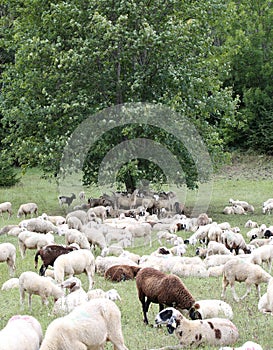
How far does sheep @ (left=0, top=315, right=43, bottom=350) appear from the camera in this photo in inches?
291

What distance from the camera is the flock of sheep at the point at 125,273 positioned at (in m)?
7.81

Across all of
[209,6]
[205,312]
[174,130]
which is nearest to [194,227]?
[174,130]

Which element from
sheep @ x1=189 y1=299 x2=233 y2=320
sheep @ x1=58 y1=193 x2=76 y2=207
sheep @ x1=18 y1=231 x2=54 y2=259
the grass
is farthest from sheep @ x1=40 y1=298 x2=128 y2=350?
sheep @ x1=58 y1=193 x2=76 y2=207

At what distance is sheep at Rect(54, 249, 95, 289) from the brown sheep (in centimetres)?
55

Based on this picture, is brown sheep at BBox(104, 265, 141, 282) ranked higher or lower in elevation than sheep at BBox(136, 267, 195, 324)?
lower

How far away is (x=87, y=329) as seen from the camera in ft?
25.1

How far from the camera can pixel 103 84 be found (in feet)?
72.8

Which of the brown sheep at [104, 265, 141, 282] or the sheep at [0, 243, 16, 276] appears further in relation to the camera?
the sheep at [0, 243, 16, 276]

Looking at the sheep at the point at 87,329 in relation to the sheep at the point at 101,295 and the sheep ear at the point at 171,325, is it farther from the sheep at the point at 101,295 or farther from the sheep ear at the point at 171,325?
the sheep at the point at 101,295

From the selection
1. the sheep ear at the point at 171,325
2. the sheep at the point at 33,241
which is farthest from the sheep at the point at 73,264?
the sheep ear at the point at 171,325

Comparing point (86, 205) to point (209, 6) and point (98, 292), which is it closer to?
point (209, 6)

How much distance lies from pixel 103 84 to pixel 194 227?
6.13 metres

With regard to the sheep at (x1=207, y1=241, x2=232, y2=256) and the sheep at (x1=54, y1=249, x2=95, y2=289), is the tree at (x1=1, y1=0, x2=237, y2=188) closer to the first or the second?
Result: the sheep at (x1=207, y1=241, x2=232, y2=256)

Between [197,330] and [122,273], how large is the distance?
13.9 ft
